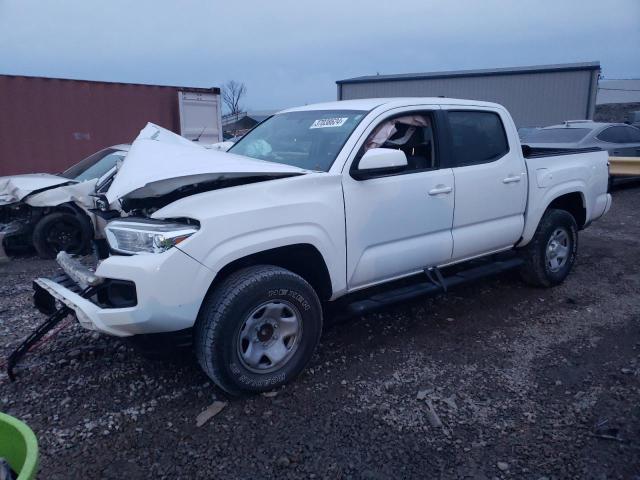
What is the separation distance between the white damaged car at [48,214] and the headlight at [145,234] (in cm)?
357

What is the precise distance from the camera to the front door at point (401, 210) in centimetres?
362

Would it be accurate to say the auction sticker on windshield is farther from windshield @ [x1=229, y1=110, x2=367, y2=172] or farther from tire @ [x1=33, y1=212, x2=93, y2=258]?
tire @ [x1=33, y1=212, x2=93, y2=258]

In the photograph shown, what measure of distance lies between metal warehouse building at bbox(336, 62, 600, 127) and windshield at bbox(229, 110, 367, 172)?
77.8 feet

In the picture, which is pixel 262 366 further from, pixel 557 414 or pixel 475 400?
pixel 557 414

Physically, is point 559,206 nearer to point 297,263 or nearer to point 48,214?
point 297,263

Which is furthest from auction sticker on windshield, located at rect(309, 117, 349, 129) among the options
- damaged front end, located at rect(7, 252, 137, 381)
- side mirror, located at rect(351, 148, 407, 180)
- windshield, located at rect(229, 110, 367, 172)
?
damaged front end, located at rect(7, 252, 137, 381)

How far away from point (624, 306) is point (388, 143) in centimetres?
284

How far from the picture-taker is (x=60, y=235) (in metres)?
6.65

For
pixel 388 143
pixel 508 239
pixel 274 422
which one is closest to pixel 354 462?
pixel 274 422

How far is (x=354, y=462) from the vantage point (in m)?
2.74

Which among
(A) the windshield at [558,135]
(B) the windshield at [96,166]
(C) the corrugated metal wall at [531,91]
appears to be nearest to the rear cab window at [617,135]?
(A) the windshield at [558,135]

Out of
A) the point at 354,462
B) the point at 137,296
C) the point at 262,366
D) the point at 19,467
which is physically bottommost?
the point at 354,462

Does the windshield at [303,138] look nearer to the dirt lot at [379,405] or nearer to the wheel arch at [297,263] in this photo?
the wheel arch at [297,263]

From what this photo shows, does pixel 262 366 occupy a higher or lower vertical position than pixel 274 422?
higher
